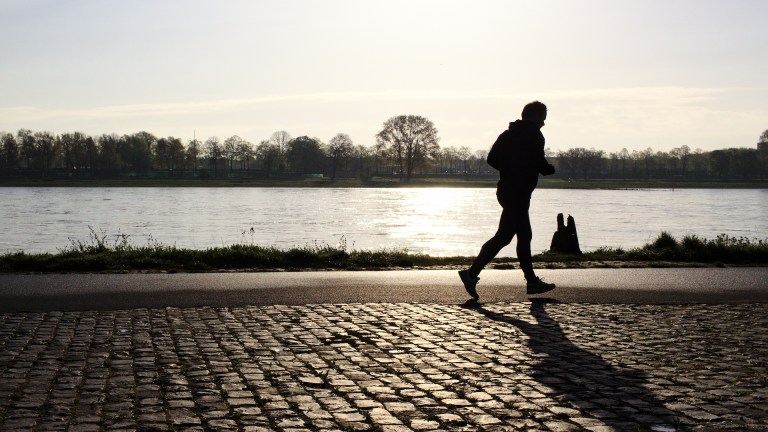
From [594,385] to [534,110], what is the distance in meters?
4.31

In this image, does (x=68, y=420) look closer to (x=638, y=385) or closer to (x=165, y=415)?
(x=165, y=415)

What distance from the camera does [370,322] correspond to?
24.9 feet

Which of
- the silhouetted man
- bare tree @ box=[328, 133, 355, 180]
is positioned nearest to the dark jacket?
the silhouetted man

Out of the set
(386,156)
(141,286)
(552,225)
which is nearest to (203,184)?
(386,156)

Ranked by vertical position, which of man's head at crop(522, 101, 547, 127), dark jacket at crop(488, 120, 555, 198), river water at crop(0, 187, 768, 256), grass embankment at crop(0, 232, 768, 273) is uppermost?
man's head at crop(522, 101, 547, 127)

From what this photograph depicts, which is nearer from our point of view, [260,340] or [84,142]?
[260,340]

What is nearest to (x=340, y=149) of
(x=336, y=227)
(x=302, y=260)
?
(x=336, y=227)

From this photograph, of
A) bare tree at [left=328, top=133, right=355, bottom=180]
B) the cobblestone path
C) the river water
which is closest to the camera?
the cobblestone path

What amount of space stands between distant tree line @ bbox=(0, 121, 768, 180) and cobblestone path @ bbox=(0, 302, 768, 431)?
8492cm

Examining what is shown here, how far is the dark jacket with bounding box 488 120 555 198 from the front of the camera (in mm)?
8867

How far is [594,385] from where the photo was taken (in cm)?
527

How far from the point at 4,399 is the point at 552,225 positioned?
93.5ft

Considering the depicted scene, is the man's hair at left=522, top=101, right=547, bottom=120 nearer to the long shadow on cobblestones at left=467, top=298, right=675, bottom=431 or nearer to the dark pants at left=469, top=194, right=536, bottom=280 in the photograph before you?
the dark pants at left=469, top=194, right=536, bottom=280

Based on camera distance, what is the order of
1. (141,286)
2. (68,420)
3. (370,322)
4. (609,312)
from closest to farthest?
(68,420), (370,322), (609,312), (141,286)
